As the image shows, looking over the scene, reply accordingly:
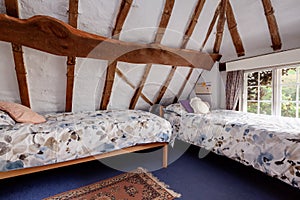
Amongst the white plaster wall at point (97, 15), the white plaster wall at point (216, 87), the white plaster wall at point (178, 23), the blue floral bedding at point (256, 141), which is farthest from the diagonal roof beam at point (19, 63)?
the white plaster wall at point (216, 87)

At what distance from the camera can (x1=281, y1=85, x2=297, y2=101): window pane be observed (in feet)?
9.00

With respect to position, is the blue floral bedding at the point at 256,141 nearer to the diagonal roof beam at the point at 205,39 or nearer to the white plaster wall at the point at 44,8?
the diagonal roof beam at the point at 205,39

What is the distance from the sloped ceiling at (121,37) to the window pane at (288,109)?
894 mm

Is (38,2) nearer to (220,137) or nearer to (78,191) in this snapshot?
(78,191)

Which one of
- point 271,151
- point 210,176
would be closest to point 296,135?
point 271,151

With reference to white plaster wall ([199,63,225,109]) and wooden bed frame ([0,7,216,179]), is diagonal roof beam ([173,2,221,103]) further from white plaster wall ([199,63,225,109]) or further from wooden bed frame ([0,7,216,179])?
white plaster wall ([199,63,225,109])

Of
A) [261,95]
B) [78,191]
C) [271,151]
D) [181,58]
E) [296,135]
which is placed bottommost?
[78,191]

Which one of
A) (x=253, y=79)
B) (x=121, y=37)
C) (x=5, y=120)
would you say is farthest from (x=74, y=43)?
(x=253, y=79)

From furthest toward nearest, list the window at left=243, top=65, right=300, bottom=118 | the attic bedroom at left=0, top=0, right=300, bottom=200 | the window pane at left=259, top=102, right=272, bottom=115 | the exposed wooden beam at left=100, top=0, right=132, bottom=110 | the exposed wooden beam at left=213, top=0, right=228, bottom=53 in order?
the window pane at left=259, top=102, right=272, bottom=115 < the window at left=243, top=65, right=300, bottom=118 < the exposed wooden beam at left=213, top=0, right=228, bottom=53 < the exposed wooden beam at left=100, top=0, right=132, bottom=110 < the attic bedroom at left=0, top=0, right=300, bottom=200

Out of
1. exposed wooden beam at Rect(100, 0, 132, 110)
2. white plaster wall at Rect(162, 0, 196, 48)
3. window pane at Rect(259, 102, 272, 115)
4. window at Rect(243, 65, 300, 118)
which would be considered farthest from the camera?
window pane at Rect(259, 102, 272, 115)

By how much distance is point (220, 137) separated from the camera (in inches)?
90.6

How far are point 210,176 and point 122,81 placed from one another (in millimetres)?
1973

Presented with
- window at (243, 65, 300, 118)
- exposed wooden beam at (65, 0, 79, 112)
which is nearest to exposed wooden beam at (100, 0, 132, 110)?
exposed wooden beam at (65, 0, 79, 112)

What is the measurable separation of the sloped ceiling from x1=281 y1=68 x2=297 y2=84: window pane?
0.42 m
